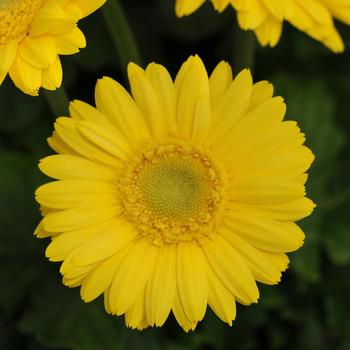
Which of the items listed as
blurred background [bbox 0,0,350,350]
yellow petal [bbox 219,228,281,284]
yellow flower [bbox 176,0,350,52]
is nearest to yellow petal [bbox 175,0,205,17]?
yellow flower [bbox 176,0,350,52]

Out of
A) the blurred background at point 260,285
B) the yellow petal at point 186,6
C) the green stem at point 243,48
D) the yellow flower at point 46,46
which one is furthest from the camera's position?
the blurred background at point 260,285

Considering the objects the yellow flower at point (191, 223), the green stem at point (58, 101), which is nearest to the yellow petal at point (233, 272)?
the yellow flower at point (191, 223)

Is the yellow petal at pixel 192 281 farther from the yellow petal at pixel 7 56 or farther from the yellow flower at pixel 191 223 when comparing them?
the yellow petal at pixel 7 56

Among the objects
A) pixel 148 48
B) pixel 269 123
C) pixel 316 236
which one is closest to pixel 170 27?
pixel 148 48

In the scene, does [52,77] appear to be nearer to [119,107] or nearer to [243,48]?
[119,107]

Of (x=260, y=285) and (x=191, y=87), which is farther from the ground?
(x=191, y=87)

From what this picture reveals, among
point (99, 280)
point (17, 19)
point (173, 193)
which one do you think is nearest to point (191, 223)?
point (173, 193)

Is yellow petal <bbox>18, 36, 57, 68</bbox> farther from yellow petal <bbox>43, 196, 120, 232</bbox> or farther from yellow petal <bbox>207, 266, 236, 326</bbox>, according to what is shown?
yellow petal <bbox>207, 266, 236, 326</bbox>
